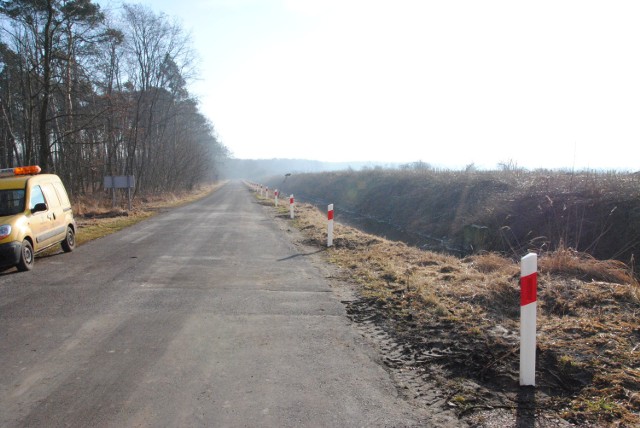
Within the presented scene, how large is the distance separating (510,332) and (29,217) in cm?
922

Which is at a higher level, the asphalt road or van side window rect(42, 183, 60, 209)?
van side window rect(42, 183, 60, 209)

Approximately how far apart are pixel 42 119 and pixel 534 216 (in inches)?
775

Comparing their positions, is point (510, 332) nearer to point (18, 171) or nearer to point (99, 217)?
point (18, 171)

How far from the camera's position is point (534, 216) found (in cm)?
1543

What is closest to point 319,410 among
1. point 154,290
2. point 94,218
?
point 154,290

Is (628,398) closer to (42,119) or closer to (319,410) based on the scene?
(319,410)

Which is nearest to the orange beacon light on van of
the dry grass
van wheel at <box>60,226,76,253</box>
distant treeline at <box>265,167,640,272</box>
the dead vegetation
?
van wheel at <box>60,226,76,253</box>

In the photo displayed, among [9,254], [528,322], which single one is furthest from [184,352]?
[9,254]

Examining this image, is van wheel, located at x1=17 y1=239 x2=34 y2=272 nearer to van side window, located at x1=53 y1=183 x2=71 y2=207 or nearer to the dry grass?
van side window, located at x1=53 y1=183 x2=71 y2=207

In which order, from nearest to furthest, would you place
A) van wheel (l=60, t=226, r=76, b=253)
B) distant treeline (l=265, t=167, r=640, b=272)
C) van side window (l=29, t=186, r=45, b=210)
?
1. van side window (l=29, t=186, r=45, b=210)
2. van wheel (l=60, t=226, r=76, b=253)
3. distant treeline (l=265, t=167, r=640, b=272)

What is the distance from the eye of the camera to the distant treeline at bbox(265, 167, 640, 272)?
41.8ft

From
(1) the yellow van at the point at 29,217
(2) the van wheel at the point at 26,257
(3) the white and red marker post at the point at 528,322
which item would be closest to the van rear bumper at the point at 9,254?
(1) the yellow van at the point at 29,217

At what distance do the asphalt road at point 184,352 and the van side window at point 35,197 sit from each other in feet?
4.54

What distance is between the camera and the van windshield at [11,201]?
29.6ft
